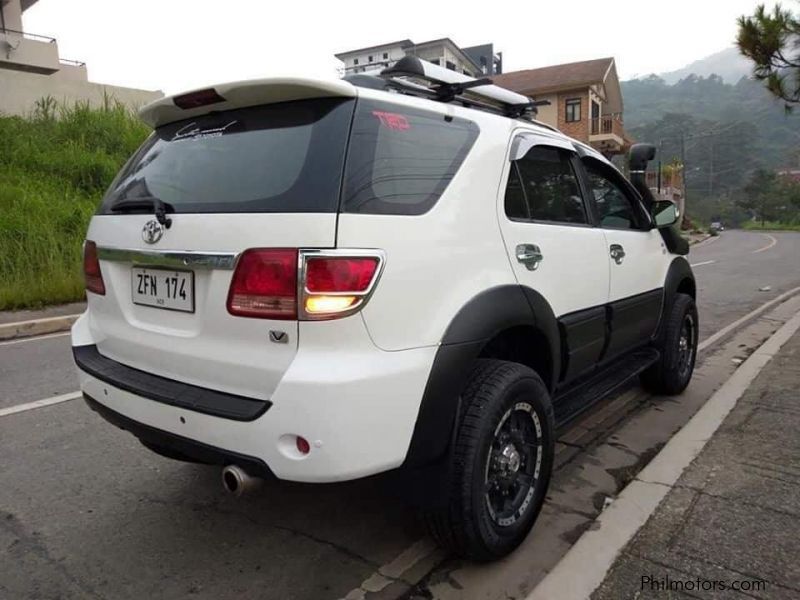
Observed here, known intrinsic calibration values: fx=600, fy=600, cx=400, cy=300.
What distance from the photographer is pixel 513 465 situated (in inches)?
95.1

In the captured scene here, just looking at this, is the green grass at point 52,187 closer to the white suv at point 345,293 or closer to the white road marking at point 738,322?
the white suv at point 345,293

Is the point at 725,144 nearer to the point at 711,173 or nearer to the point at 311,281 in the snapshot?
the point at 711,173

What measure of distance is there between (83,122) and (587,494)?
55.8 ft

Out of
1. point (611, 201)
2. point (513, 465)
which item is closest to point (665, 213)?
point (611, 201)

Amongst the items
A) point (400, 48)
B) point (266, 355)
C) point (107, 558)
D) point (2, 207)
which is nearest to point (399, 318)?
point (266, 355)

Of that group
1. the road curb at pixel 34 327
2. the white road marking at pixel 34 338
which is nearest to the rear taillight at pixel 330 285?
the white road marking at pixel 34 338

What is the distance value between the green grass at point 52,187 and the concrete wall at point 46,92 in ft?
11.8

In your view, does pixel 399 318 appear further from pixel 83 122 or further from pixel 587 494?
pixel 83 122

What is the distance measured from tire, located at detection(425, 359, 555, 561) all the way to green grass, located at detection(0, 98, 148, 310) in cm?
808

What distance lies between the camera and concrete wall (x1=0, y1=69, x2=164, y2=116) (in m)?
20.0

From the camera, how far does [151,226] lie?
2225 millimetres

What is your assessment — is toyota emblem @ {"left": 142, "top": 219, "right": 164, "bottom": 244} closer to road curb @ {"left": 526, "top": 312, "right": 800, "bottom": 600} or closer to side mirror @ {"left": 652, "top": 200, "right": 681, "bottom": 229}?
road curb @ {"left": 526, "top": 312, "right": 800, "bottom": 600}

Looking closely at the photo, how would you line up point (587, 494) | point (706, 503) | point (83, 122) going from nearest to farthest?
point (706, 503) < point (587, 494) < point (83, 122)

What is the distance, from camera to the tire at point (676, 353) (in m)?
4.15
